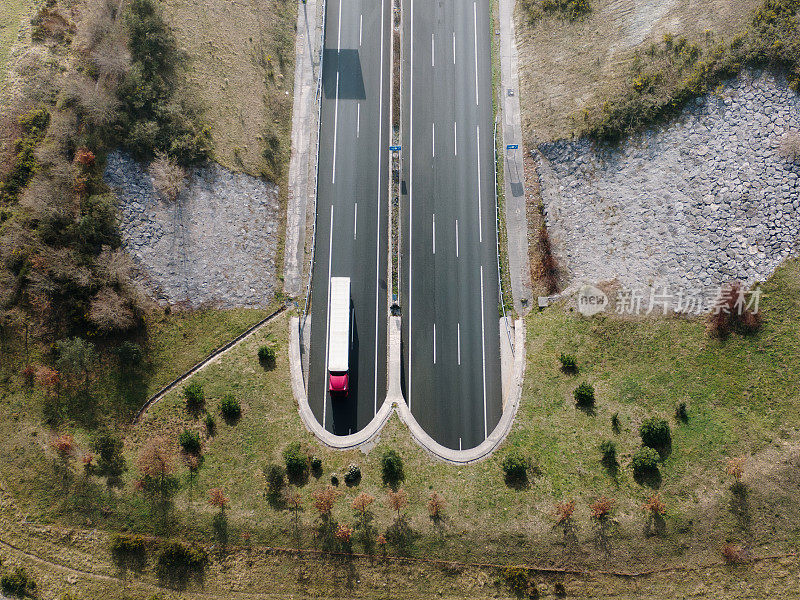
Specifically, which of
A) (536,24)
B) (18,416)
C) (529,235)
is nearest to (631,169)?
(529,235)

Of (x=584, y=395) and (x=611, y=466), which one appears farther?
(x=584, y=395)

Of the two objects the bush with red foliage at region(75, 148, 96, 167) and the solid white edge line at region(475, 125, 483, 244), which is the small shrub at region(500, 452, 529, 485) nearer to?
the solid white edge line at region(475, 125, 483, 244)

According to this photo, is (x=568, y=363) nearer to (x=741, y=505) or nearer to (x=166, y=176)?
(x=741, y=505)

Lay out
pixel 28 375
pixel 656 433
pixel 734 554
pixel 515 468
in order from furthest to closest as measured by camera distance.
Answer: pixel 28 375
pixel 515 468
pixel 656 433
pixel 734 554

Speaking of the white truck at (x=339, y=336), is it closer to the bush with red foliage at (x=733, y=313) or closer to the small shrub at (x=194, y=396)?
the small shrub at (x=194, y=396)

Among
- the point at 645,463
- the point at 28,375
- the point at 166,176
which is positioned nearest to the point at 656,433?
the point at 645,463

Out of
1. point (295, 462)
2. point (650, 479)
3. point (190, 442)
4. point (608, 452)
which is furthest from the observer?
point (190, 442)

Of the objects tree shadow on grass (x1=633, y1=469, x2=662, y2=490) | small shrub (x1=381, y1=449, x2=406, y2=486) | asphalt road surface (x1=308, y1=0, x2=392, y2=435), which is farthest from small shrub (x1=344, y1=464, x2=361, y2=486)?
tree shadow on grass (x1=633, y1=469, x2=662, y2=490)

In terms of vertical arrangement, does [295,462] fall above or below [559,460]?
above

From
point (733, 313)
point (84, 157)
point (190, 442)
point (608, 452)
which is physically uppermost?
point (84, 157)
